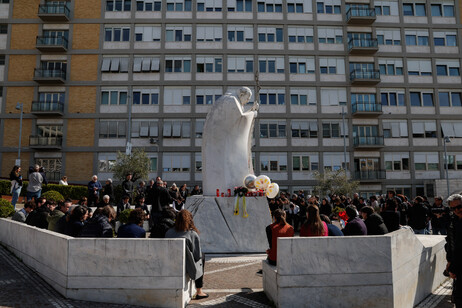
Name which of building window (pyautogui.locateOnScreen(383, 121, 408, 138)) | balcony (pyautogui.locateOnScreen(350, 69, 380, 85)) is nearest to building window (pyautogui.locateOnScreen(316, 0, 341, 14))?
balcony (pyautogui.locateOnScreen(350, 69, 380, 85))

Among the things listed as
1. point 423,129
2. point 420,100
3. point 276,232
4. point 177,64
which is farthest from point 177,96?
point 276,232

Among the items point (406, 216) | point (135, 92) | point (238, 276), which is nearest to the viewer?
point (238, 276)

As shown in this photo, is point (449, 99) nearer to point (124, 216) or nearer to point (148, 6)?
point (148, 6)

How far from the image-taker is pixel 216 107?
10945 mm

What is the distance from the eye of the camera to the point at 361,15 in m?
37.2

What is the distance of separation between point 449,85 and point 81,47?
38.3 meters

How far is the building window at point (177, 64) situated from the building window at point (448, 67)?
2639 cm

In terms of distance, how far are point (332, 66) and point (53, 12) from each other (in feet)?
94.1

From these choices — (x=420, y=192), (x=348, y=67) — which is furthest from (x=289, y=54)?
(x=420, y=192)

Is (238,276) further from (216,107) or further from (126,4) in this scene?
(126,4)

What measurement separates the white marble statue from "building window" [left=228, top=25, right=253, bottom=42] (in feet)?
89.2

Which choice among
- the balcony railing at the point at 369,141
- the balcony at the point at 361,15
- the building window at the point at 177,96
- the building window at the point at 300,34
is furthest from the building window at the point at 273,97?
the balcony at the point at 361,15

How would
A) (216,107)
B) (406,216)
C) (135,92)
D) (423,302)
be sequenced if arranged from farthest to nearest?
(135,92) → (406,216) → (216,107) → (423,302)

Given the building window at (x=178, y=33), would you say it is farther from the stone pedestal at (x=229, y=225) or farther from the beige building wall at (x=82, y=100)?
the stone pedestal at (x=229, y=225)
